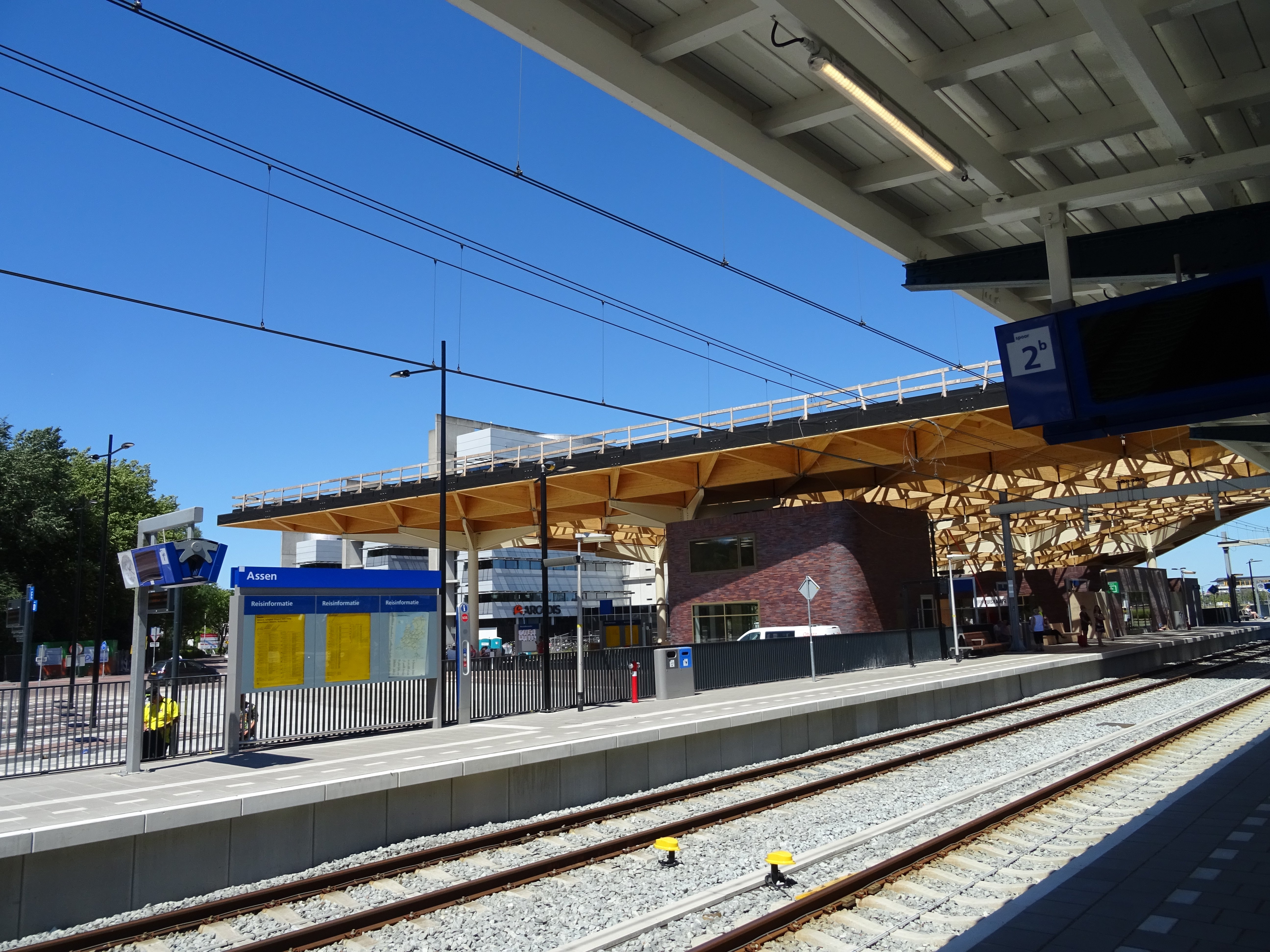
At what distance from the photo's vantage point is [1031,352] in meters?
8.02

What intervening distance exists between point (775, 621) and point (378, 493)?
2473 centimetres

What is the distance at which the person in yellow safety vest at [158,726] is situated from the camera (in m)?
13.9

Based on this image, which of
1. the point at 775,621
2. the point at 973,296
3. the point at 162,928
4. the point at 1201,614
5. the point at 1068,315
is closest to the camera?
the point at 1068,315

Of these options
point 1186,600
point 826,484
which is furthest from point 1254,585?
point 826,484

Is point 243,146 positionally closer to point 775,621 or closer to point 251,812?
point 251,812

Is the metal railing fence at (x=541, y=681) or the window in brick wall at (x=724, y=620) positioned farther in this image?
the window in brick wall at (x=724, y=620)

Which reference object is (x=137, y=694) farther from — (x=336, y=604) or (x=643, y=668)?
(x=643, y=668)

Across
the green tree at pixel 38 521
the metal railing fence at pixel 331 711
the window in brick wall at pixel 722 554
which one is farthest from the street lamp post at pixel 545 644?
the green tree at pixel 38 521

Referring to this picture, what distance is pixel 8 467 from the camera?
53.6 metres

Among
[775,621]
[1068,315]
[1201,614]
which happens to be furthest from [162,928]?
[1201,614]

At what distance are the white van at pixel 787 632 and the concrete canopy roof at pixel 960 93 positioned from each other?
24164mm

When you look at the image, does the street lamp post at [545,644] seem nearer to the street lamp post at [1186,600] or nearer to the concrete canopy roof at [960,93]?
the concrete canopy roof at [960,93]

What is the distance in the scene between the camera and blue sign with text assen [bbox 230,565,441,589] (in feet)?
48.4

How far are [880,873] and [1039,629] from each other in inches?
1459
